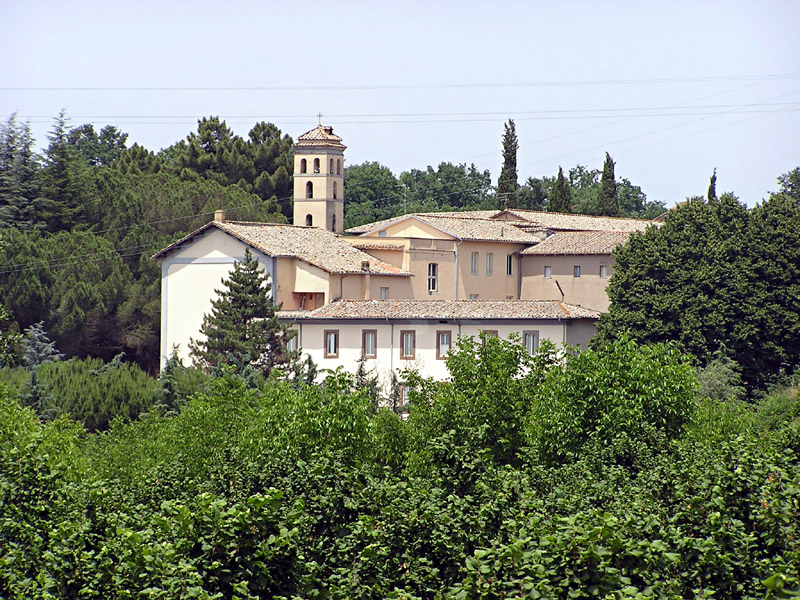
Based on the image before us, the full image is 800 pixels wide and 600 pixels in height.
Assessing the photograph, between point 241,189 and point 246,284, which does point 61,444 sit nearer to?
point 246,284

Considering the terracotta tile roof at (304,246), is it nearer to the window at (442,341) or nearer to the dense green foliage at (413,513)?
the window at (442,341)

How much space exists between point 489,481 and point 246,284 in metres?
30.5

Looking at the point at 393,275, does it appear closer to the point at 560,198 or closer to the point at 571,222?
the point at 571,222

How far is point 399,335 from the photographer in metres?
47.8

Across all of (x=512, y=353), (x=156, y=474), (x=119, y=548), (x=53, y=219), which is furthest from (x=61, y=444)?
(x=53, y=219)

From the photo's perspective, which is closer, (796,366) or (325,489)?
(325,489)

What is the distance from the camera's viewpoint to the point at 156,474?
20.2 meters

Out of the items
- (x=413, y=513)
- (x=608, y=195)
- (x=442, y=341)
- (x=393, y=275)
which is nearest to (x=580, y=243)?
(x=393, y=275)

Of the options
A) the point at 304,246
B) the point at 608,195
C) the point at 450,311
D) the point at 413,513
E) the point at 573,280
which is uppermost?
the point at 608,195

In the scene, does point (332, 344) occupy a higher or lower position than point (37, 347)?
higher

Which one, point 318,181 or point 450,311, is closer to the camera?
point 450,311

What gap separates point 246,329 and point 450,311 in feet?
26.2

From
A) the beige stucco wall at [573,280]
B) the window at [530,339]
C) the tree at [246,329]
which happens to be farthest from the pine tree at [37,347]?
the beige stucco wall at [573,280]

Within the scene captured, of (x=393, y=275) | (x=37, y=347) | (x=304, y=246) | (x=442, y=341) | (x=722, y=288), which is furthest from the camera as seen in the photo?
(x=393, y=275)
